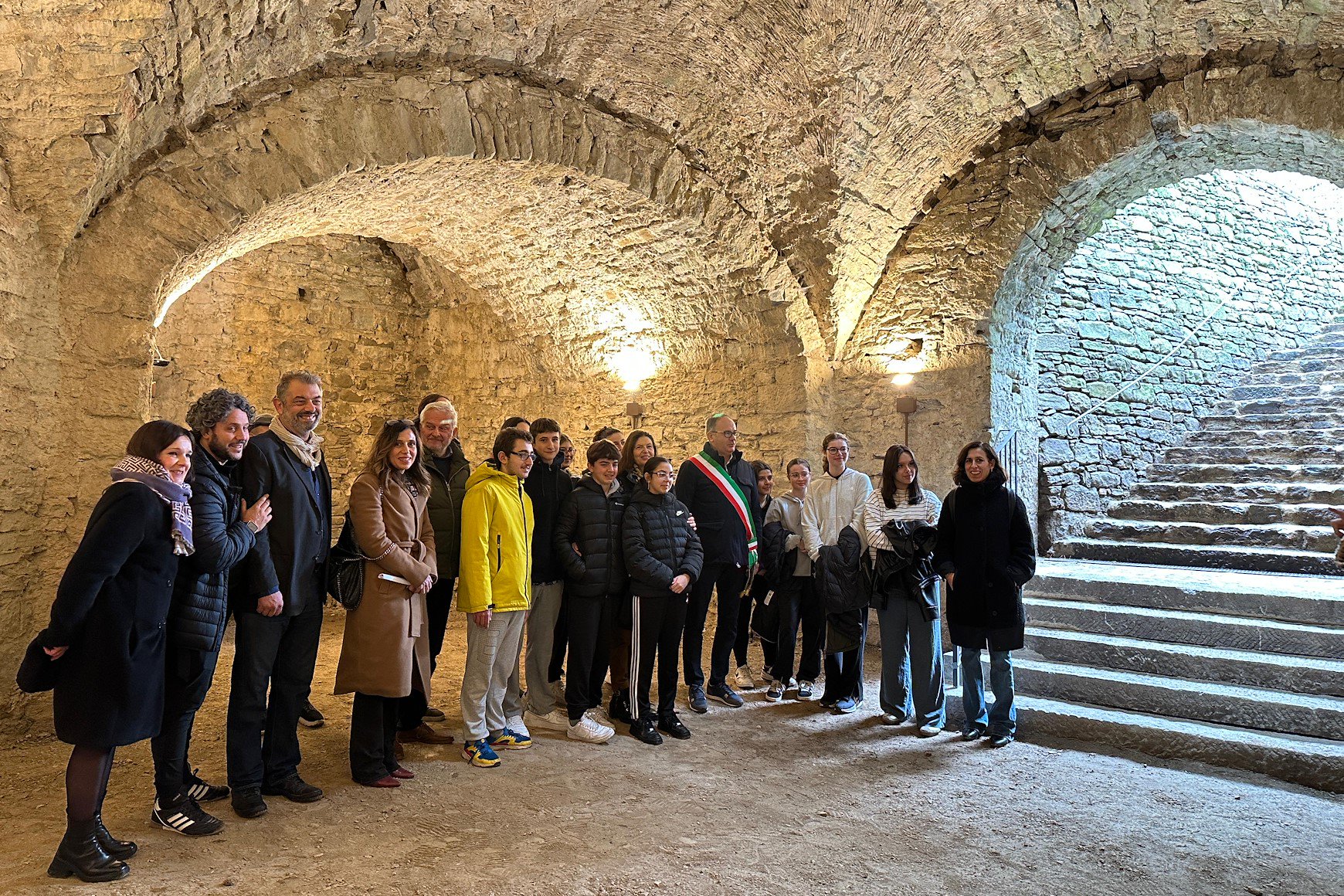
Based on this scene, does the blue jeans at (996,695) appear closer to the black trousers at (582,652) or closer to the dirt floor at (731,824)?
the dirt floor at (731,824)

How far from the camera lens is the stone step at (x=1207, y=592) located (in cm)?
505

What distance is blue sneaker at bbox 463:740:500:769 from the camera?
161 inches

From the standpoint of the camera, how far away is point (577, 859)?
3102mm

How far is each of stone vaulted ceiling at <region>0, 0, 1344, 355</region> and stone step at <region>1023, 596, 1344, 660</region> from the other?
2769 millimetres

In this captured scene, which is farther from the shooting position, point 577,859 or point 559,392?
point 559,392

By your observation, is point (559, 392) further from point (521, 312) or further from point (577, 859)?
point (577, 859)

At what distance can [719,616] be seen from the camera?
17.1ft

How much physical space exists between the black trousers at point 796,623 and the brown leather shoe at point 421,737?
6.87 feet

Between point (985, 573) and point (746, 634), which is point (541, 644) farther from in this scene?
point (985, 573)

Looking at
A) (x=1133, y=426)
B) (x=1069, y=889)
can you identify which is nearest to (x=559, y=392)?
(x=1133, y=426)

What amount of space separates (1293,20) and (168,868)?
6872mm

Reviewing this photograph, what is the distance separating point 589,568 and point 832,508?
1.57m

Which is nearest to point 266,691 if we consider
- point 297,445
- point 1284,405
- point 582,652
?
point 297,445

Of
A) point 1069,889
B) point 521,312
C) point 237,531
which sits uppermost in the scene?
point 521,312
